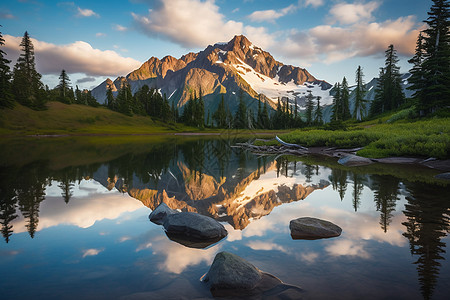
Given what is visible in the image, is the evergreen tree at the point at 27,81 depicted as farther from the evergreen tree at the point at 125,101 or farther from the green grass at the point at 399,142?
the green grass at the point at 399,142

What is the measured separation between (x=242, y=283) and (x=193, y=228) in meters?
2.47

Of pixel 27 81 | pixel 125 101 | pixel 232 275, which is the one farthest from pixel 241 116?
pixel 232 275

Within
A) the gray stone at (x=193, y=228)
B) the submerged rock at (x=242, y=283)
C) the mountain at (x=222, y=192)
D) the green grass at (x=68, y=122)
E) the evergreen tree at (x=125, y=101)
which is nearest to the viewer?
the submerged rock at (x=242, y=283)

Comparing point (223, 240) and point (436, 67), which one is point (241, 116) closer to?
point (436, 67)

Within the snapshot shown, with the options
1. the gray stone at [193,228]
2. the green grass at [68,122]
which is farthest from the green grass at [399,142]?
the green grass at [68,122]

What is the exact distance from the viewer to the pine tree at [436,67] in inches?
1276

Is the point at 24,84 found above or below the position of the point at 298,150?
above

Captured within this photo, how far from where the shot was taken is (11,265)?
5.00 m

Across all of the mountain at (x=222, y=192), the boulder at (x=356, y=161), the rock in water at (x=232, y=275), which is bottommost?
the mountain at (x=222, y=192)

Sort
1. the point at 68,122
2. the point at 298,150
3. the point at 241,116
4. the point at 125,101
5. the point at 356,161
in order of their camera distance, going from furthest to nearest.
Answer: the point at 241,116 < the point at 125,101 < the point at 68,122 < the point at 298,150 < the point at 356,161

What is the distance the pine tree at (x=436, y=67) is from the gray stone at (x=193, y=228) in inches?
1485

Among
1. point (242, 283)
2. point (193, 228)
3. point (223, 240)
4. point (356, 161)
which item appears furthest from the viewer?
point (356, 161)

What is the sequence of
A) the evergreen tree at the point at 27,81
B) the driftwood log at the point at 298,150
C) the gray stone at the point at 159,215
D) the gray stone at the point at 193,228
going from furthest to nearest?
the evergreen tree at the point at 27,81
the driftwood log at the point at 298,150
the gray stone at the point at 159,215
the gray stone at the point at 193,228

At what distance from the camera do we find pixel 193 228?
6.47m
